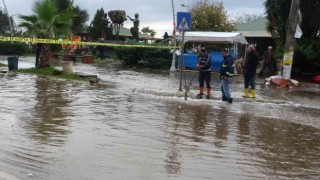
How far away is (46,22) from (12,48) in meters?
25.8

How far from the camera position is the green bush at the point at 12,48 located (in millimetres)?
44719

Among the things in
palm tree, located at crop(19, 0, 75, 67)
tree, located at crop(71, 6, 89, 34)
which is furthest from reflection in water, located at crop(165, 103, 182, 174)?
tree, located at crop(71, 6, 89, 34)

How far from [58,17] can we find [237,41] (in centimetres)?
1083

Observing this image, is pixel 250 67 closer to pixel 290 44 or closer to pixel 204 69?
pixel 204 69

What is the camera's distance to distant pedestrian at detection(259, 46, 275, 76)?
25078mm

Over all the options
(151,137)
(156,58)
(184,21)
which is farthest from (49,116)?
(156,58)

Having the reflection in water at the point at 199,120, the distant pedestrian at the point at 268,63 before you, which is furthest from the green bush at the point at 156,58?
the reflection in water at the point at 199,120

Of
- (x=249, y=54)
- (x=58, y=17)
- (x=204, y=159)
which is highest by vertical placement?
(x=58, y=17)

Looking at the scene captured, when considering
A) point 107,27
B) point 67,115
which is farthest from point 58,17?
point 107,27

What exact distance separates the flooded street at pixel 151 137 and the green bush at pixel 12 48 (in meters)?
32.4

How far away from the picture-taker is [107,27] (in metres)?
45.2

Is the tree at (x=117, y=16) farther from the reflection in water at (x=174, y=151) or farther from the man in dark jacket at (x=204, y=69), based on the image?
the reflection in water at (x=174, y=151)

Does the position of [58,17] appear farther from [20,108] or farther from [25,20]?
[20,108]

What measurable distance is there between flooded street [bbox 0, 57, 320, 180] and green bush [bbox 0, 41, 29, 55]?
32.4 m
